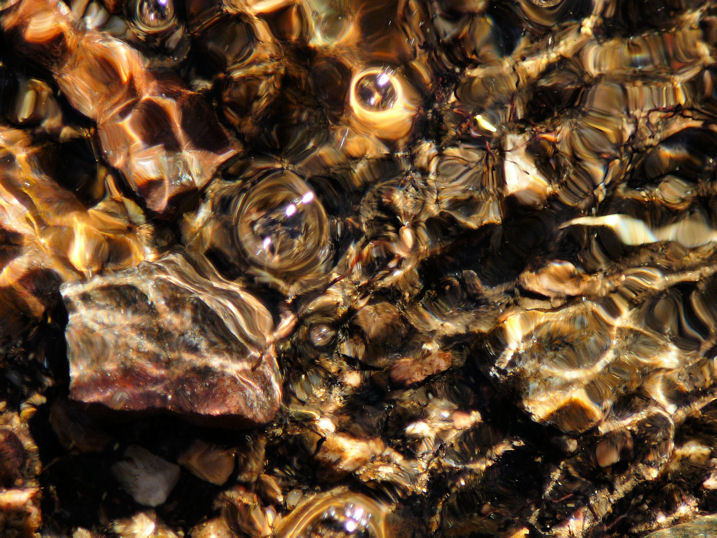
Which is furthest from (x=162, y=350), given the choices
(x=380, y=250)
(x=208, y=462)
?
(x=380, y=250)

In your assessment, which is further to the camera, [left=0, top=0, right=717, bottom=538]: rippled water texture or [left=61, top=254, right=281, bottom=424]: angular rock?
[left=0, top=0, right=717, bottom=538]: rippled water texture

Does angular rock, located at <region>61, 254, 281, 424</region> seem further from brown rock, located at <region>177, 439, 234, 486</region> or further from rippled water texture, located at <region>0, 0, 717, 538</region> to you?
brown rock, located at <region>177, 439, 234, 486</region>

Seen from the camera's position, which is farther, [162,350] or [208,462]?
[208,462]

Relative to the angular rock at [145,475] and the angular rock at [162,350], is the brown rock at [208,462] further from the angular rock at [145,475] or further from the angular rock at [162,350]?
the angular rock at [162,350]

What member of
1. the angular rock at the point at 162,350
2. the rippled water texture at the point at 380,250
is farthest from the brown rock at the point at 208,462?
the angular rock at the point at 162,350

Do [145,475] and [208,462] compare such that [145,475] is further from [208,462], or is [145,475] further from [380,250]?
[380,250]

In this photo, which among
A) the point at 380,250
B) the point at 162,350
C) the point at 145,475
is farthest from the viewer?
the point at 380,250

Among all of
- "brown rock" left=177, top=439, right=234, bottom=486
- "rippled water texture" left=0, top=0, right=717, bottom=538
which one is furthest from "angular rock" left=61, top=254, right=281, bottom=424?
"brown rock" left=177, top=439, right=234, bottom=486
